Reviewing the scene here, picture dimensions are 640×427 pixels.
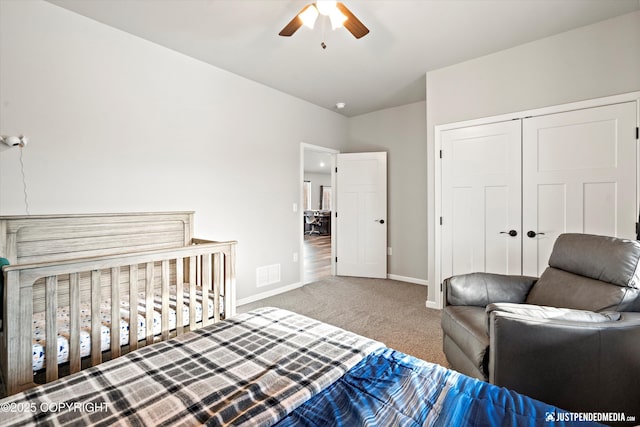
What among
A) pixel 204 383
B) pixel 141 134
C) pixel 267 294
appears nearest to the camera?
pixel 204 383

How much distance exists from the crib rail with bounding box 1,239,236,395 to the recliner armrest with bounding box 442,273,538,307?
1.69 meters

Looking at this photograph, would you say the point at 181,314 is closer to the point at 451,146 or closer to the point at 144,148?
the point at 144,148

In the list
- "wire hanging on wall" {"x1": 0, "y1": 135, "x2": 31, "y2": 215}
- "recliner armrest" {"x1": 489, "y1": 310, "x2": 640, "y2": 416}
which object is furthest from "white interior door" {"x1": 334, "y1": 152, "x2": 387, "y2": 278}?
"wire hanging on wall" {"x1": 0, "y1": 135, "x2": 31, "y2": 215}

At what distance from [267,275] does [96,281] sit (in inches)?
88.7

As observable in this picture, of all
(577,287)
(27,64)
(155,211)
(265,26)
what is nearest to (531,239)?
(577,287)

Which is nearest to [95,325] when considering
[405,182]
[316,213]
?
[405,182]

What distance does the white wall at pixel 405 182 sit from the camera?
4.41m

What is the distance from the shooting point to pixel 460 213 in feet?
10.7

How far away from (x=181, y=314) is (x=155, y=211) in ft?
3.79

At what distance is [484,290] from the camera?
6.86ft

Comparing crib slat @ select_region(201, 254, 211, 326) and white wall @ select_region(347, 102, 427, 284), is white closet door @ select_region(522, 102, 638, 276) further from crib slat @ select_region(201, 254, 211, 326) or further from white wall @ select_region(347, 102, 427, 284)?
crib slat @ select_region(201, 254, 211, 326)

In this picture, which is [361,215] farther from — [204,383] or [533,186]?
[204,383]

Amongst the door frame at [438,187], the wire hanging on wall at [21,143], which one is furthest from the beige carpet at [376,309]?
the wire hanging on wall at [21,143]

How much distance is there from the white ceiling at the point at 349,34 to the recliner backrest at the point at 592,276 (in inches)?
72.0
